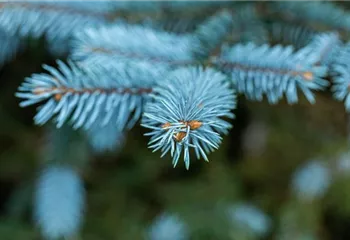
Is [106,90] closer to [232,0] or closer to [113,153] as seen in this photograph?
[232,0]

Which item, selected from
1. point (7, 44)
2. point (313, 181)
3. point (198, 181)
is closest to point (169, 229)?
point (198, 181)

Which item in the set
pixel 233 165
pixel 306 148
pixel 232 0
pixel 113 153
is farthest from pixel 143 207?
pixel 232 0

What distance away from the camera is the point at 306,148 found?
970 mm

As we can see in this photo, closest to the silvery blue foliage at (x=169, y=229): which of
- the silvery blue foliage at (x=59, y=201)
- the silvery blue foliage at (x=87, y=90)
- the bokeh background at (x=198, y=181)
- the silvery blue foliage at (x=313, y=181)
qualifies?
the bokeh background at (x=198, y=181)

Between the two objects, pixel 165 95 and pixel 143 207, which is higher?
pixel 165 95

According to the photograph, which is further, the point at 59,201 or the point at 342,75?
the point at 59,201

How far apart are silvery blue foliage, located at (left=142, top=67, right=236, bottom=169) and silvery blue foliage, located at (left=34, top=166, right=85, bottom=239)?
317 mm

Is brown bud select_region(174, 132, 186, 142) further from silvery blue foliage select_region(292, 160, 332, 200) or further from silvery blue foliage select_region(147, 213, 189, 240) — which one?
silvery blue foliage select_region(292, 160, 332, 200)

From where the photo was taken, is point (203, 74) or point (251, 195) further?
point (251, 195)

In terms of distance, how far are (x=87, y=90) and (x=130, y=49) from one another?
10cm

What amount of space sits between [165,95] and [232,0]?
0.25 m

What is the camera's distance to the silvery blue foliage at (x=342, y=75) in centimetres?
40

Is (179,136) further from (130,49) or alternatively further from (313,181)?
(313,181)

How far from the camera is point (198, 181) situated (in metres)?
0.90
